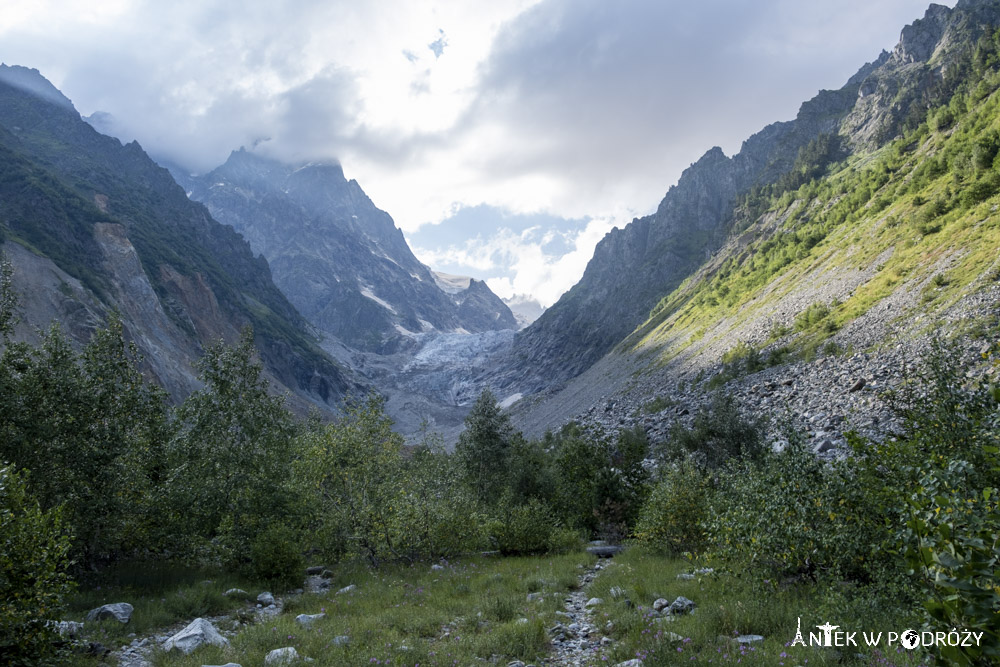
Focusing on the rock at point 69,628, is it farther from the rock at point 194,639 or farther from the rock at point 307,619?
the rock at point 307,619

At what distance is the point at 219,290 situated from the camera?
162 m

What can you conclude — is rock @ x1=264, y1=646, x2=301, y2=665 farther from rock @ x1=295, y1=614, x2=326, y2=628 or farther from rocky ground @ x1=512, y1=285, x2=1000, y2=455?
rocky ground @ x1=512, y1=285, x2=1000, y2=455

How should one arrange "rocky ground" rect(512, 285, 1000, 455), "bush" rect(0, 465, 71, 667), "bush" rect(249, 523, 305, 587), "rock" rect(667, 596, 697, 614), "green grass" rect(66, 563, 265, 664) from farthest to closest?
"rocky ground" rect(512, 285, 1000, 455) < "bush" rect(249, 523, 305, 587) < "green grass" rect(66, 563, 265, 664) < "rock" rect(667, 596, 697, 614) < "bush" rect(0, 465, 71, 667)

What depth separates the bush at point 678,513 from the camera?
18.1 m

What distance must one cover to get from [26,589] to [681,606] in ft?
41.1

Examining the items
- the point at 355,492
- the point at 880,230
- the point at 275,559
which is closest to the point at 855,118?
the point at 880,230

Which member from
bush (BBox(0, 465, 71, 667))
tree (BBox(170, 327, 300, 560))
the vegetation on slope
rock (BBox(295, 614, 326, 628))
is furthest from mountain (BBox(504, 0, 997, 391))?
bush (BBox(0, 465, 71, 667))

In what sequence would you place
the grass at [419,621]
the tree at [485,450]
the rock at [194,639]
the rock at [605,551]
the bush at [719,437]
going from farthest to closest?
1. the tree at [485,450]
2. the bush at [719,437]
3. the rock at [605,551]
4. the rock at [194,639]
5. the grass at [419,621]

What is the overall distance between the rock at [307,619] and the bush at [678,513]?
1225cm

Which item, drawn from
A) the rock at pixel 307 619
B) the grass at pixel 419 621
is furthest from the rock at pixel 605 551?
the rock at pixel 307 619

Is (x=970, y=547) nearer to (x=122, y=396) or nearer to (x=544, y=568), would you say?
(x=544, y=568)

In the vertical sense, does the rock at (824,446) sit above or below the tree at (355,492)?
below

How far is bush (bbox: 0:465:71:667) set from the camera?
7.50 metres

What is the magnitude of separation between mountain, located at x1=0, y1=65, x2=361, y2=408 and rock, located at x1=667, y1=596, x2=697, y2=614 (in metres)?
27.2
